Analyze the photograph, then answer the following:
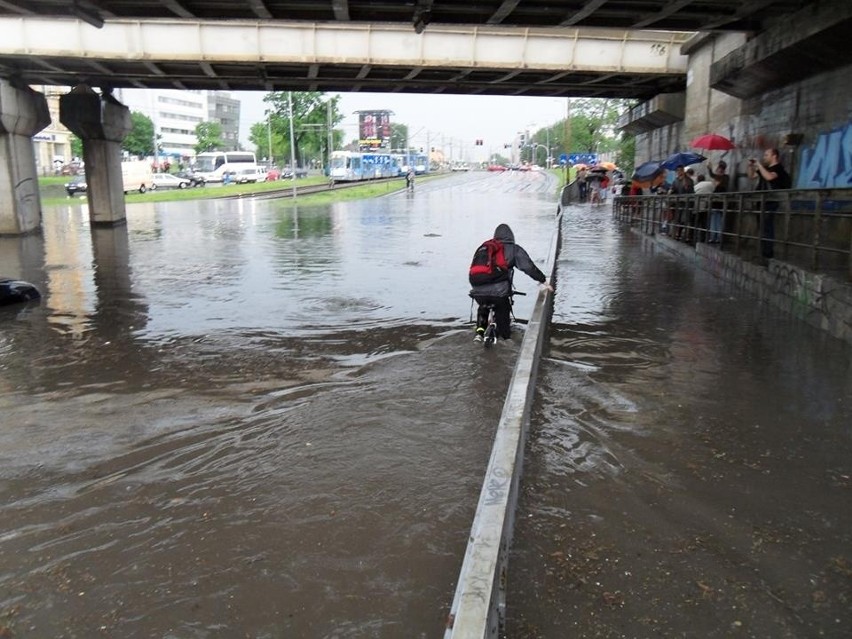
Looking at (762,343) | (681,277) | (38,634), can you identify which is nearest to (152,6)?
(681,277)

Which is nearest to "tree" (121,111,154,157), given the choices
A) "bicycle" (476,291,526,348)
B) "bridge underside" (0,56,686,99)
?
"bridge underside" (0,56,686,99)

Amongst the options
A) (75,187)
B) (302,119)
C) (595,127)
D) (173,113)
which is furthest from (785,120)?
(173,113)

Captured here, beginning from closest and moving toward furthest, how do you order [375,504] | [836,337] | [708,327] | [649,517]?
[649,517] < [375,504] < [836,337] < [708,327]

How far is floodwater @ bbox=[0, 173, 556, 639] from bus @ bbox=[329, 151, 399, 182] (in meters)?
60.5

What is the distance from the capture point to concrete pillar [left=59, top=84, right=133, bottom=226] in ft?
87.9

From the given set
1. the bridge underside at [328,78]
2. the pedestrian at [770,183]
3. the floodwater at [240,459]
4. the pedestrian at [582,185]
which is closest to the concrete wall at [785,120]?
the pedestrian at [770,183]

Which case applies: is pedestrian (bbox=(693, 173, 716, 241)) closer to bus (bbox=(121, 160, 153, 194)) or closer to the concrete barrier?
the concrete barrier

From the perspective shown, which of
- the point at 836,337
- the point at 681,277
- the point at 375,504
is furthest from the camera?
the point at 681,277

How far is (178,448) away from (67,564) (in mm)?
1605

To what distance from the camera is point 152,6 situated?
14.1 meters

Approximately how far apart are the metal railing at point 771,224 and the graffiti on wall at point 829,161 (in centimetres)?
44

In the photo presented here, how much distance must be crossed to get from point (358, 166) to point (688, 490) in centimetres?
7301

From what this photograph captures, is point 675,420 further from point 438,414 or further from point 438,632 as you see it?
point 438,632

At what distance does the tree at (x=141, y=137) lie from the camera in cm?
9906
